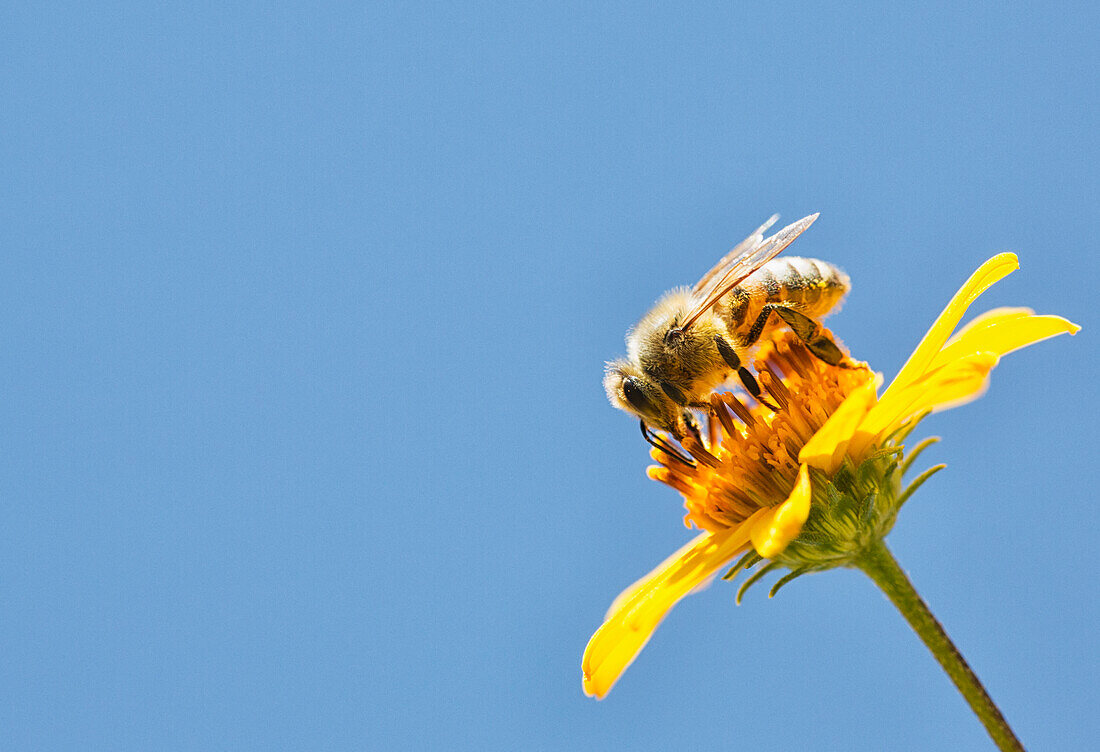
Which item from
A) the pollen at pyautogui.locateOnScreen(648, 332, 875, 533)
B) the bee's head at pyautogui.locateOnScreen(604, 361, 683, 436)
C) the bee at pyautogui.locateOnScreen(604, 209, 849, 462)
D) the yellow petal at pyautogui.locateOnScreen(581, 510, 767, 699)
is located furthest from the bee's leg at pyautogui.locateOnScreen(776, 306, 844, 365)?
the yellow petal at pyautogui.locateOnScreen(581, 510, 767, 699)

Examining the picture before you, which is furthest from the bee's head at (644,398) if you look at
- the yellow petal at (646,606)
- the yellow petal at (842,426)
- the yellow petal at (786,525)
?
the yellow petal at (786,525)

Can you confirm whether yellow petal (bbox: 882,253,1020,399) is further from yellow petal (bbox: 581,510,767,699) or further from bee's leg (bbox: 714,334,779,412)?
yellow petal (bbox: 581,510,767,699)

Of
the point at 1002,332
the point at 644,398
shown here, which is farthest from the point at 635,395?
the point at 1002,332

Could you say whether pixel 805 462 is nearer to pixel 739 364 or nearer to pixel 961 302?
pixel 739 364

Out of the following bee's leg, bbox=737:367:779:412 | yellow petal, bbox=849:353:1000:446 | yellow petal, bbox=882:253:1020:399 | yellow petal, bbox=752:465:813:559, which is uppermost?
bee's leg, bbox=737:367:779:412

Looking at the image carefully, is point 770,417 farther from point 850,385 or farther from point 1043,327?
point 1043,327

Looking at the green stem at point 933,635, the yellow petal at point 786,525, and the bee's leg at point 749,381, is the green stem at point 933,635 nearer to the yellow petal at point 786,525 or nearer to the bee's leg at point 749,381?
the yellow petal at point 786,525
